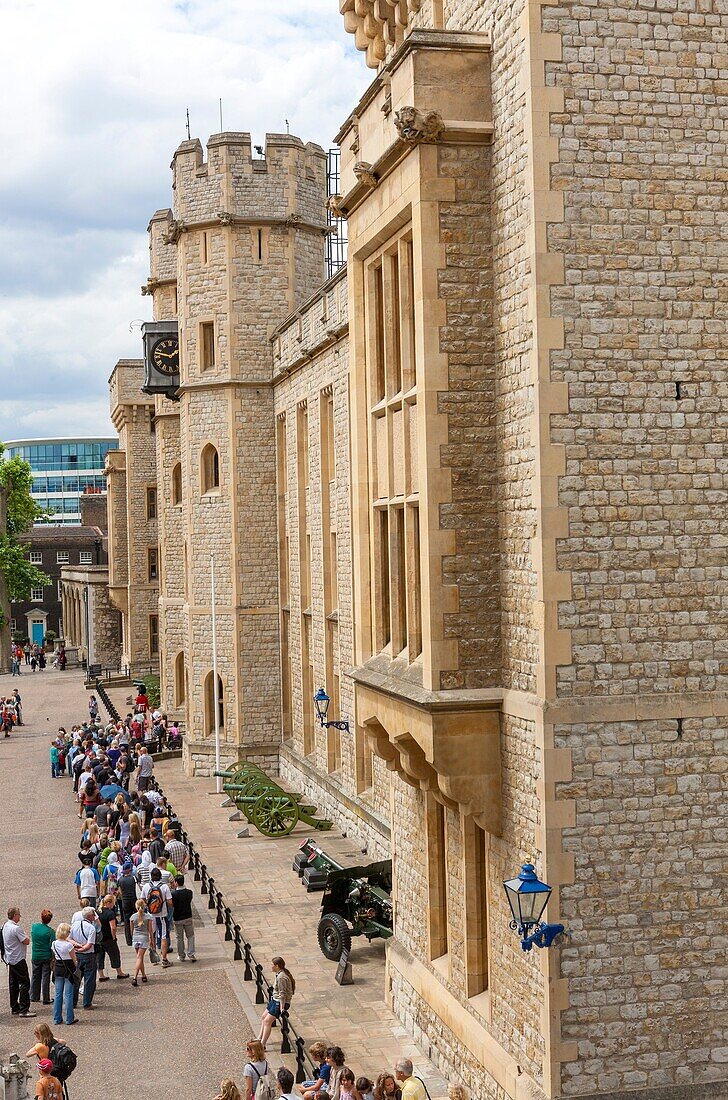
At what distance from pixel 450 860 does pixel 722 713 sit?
3310 mm

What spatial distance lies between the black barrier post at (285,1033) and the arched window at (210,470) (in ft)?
62.4

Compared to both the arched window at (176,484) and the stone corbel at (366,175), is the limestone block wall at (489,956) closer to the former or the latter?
the stone corbel at (366,175)

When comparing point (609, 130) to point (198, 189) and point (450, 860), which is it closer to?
point (450, 860)

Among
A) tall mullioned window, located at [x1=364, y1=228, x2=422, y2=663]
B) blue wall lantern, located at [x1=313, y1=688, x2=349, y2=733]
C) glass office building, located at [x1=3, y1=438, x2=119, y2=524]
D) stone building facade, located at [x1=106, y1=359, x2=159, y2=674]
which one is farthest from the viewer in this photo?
glass office building, located at [x1=3, y1=438, x2=119, y2=524]

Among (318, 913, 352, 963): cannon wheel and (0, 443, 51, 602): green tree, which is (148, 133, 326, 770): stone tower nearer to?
(318, 913, 352, 963): cannon wheel

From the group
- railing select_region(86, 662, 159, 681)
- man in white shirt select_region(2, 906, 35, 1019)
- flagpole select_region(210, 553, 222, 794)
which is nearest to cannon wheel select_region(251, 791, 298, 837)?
flagpole select_region(210, 553, 222, 794)

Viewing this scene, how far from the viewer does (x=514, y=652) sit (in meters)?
10.1

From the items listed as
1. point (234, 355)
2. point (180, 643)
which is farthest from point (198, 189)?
point (180, 643)

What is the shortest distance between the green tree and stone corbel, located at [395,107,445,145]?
184 feet

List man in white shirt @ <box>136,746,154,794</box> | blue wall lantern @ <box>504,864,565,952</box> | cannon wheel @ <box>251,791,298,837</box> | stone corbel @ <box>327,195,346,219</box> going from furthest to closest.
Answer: man in white shirt @ <box>136,746,154,794</box> → cannon wheel @ <box>251,791,298,837</box> → stone corbel @ <box>327,195,346,219</box> → blue wall lantern @ <box>504,864,565,952</box>

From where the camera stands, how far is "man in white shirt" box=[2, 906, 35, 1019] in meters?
14.7

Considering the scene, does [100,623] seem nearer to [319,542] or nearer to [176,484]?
[176,484]

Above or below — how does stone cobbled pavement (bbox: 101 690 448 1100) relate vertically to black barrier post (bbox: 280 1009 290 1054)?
below

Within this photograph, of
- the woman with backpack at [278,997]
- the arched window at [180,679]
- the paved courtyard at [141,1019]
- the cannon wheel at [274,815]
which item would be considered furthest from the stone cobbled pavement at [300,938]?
the arched window at [180,679]
